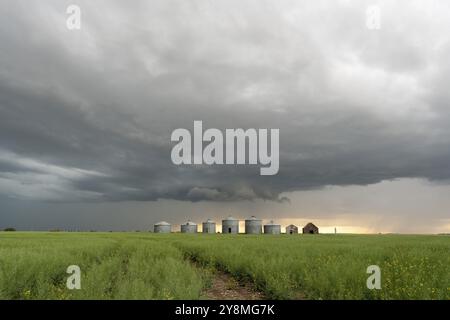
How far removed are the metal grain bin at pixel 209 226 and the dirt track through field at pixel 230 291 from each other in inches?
3634

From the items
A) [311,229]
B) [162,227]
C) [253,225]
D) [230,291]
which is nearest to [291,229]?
[311,229]

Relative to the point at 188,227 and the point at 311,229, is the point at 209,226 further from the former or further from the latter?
the point at 311,229

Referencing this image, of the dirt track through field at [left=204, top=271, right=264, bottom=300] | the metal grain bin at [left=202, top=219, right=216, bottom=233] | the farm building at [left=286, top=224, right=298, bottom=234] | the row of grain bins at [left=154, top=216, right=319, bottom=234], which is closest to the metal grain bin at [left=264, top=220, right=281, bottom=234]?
the row of grain bins at [left=154, top=216, right=319, bottom=234]

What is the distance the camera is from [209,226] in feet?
349

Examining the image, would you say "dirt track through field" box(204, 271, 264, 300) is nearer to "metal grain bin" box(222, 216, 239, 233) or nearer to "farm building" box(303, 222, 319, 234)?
"metal grain bin" box(222, 216, 239, 233)

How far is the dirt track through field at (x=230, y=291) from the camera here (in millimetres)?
11259

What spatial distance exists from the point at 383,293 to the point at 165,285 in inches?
231

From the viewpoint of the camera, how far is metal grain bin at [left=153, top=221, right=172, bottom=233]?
103963 mm

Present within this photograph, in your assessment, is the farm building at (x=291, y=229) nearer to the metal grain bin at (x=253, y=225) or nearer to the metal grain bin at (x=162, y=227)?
the metal grain bin at (x=253, y=225)

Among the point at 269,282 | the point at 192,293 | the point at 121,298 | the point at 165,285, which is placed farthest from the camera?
the point at 269,282
